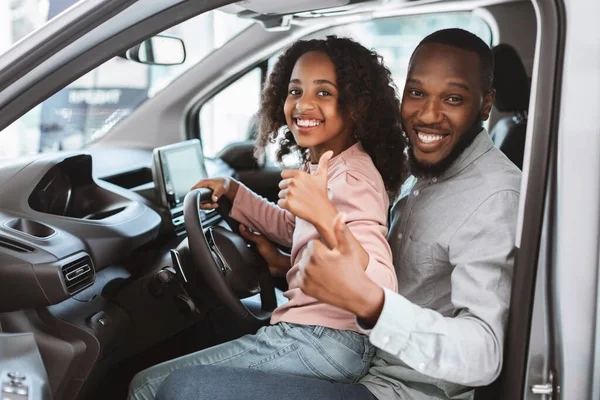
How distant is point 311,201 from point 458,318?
33 cm

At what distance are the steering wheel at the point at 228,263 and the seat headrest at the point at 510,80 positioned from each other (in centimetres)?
105

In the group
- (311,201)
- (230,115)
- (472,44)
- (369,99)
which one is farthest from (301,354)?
(230,115)

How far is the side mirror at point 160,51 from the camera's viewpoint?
2.23 m

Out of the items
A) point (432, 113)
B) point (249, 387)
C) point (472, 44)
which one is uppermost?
point (472, 44)

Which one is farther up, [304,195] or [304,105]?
[304,105]

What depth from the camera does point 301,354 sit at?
1409 mm

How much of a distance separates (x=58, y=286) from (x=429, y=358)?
0.86 metres

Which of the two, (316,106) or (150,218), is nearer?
(316,106)

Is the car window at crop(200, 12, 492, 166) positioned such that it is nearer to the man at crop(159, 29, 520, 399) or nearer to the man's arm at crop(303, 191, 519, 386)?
the man at crop(159, 29, 520, 399)

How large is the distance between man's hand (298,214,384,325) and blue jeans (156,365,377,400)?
264mm

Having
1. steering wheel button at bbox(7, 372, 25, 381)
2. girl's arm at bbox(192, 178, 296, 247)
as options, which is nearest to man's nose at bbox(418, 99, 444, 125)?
girl's arm at bbox(192, 178, 296, 247)

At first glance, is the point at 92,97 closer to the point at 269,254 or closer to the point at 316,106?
the point at 269,254

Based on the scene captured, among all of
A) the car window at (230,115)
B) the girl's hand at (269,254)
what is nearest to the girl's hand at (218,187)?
the girl's hand at (269,254)

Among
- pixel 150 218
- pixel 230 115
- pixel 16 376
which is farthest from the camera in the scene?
pixel 230 115
